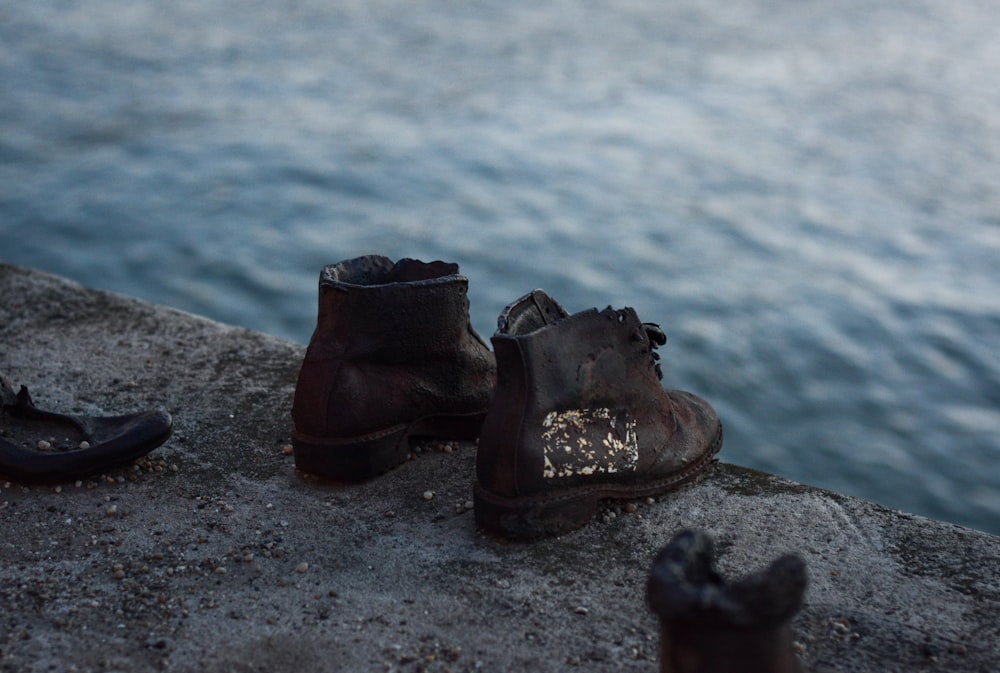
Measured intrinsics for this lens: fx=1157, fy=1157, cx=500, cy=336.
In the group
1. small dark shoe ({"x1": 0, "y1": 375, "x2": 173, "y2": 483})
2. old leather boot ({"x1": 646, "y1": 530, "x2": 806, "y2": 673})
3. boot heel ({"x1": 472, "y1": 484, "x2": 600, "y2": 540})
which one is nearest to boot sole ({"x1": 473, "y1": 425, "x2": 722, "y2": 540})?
boot heel ({"x1": 472, "y1": 484, "x2": 600, "y2": 540})

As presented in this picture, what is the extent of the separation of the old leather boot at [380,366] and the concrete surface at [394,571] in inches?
4.3

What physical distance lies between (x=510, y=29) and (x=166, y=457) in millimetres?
8750

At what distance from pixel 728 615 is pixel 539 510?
96 centimetres

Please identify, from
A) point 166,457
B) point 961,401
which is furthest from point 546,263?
point 166,457

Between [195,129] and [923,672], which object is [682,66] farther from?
[923,672]

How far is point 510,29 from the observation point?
1143cm

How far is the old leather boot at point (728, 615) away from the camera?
6.63 feet

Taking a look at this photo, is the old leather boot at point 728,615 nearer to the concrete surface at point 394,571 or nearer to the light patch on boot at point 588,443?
the concrete surface at point 394,571

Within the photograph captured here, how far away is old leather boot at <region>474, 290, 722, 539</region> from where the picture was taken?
288 cm

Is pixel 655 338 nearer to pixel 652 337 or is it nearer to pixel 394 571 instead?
pixel 652 337

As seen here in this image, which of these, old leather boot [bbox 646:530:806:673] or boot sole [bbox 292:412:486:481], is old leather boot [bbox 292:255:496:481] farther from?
old leather boot [bbox 646:530:806:673]

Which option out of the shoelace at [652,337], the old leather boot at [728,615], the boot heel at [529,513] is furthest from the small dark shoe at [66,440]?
the old leather boot at [728,615]

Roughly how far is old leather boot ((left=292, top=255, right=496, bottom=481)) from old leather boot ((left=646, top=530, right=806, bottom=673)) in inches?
50.3

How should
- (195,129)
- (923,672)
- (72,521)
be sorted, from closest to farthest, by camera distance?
(923,672)
(72,521)
(195,129)
